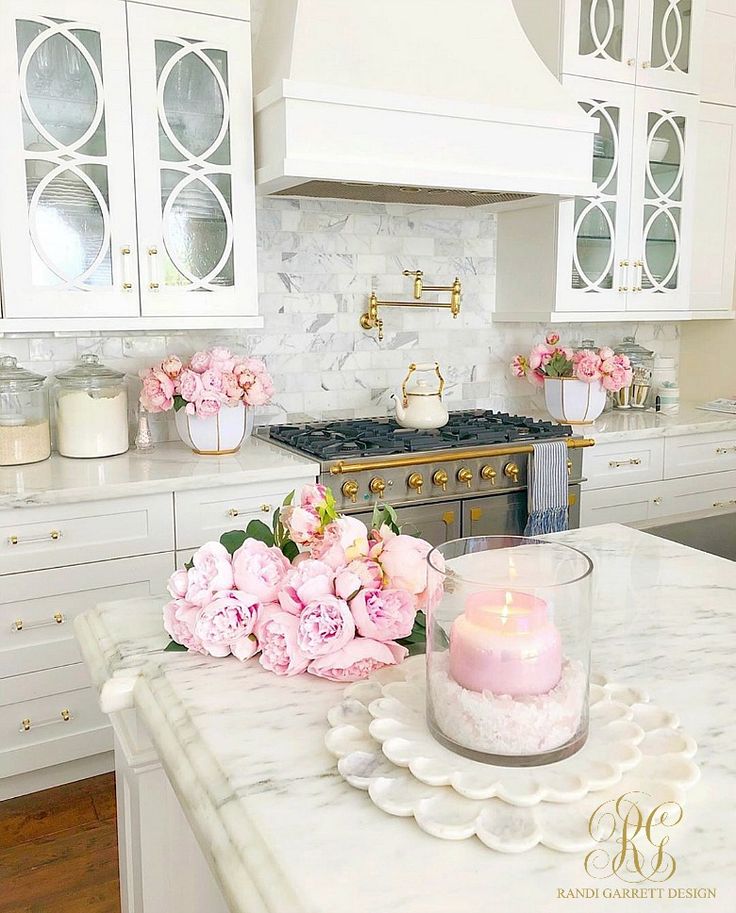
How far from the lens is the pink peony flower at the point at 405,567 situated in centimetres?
111

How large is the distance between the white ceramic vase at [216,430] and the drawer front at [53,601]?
17.7 inches

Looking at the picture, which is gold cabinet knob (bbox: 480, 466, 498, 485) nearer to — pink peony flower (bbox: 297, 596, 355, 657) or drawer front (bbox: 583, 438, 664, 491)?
drawer front (bbox: 583, 438, 664, 491)

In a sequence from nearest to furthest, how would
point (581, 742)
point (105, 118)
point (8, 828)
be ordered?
point (581, 742) → point (8, 828) → point (105, 118)

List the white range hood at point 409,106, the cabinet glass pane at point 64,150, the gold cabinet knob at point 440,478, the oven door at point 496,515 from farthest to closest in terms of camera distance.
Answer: the oven door at point 496,515 → the gold cabinet knob at point 440,478 → the white range hood at point 409,106 → the cabinet glass pane at point 64,150

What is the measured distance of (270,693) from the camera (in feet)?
3.49

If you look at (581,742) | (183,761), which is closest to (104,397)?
(183,761)

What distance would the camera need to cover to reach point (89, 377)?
9.35ft

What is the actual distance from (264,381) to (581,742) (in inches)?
87.6

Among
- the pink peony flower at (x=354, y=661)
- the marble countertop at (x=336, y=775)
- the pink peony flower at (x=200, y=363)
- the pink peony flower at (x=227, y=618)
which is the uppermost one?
the pink peony flower at (x=200, y=363)

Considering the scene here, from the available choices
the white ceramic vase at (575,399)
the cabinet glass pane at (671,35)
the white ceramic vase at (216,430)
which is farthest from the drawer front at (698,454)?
the white ceramic vase at (216,430)

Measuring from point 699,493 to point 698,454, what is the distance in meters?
0.18

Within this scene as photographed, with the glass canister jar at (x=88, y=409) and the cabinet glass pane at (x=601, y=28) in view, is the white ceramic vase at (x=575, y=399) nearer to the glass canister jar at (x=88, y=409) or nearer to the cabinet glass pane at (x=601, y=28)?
the cabinet glass pane at (x=601, y=28)

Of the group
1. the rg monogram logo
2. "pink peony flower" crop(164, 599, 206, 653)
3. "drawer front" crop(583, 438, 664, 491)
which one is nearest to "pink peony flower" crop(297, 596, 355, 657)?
"pink peony flower" crop(164, 599, 206, 653)

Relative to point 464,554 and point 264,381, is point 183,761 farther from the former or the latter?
point 264,381
